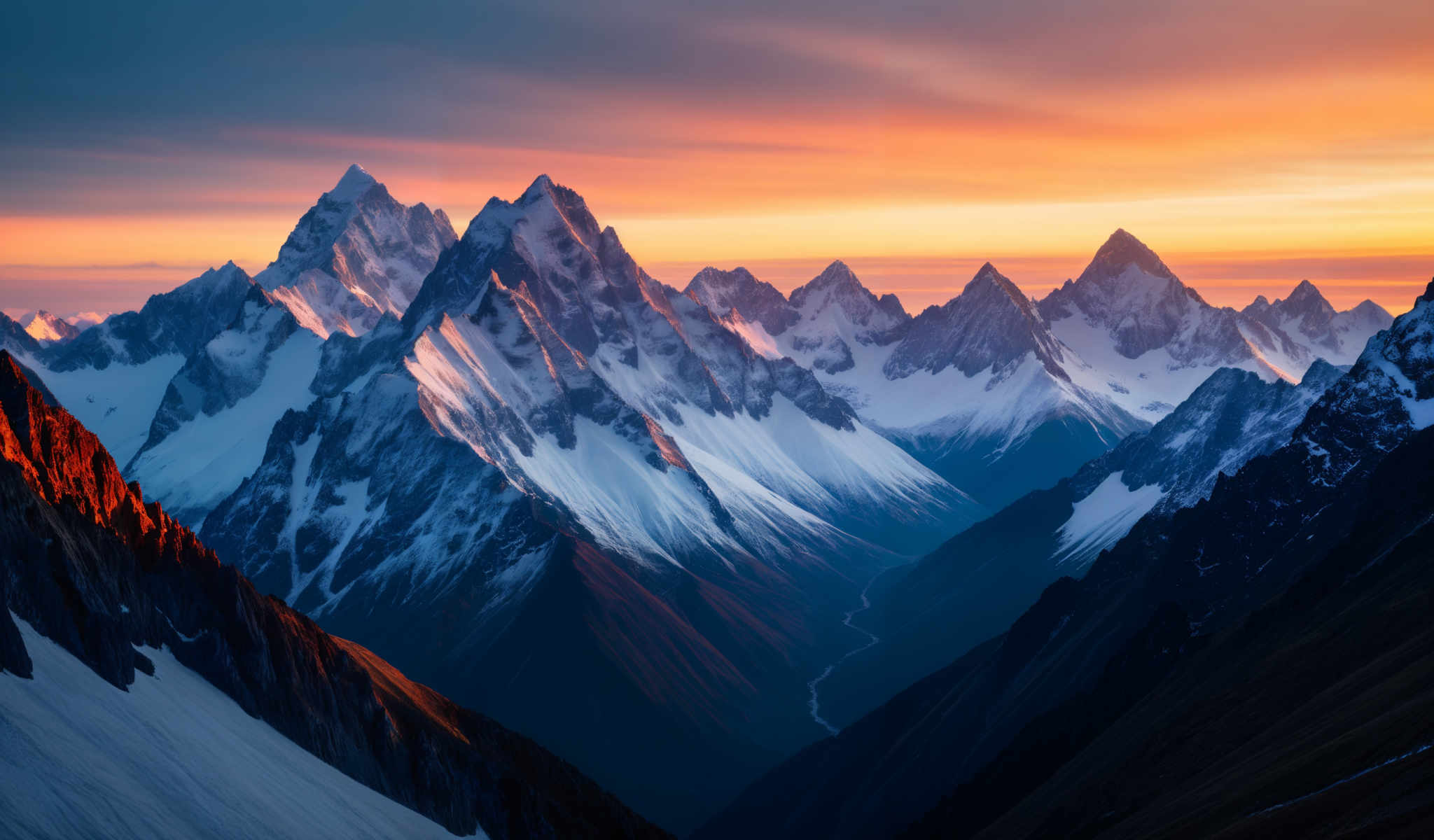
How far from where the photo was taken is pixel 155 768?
318ft

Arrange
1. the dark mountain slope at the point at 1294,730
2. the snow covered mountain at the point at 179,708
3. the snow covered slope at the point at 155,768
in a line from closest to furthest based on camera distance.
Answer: the snow covered slope at the point at 155,768
the dark mountain slope at the point at 1294,730
the snow covered mountain at the point at 179,708

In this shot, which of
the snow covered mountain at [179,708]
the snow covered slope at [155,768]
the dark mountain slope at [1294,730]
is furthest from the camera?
the snow covered mountain at [179,708]

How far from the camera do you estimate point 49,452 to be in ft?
394

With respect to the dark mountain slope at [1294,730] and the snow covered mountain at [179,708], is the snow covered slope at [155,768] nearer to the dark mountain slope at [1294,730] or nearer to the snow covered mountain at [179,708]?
the snow covered mountain at [179,708]

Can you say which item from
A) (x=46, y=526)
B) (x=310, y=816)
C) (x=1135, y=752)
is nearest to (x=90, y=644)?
(x=46, y=526)

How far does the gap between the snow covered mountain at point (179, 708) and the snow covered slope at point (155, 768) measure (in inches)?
7.4

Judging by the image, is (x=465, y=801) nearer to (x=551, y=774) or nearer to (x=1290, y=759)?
(x=551, y=774)

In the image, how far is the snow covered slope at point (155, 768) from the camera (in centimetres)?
8350

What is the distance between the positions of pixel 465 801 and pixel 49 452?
5711cm

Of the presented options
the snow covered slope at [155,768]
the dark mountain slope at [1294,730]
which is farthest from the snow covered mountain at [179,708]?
the dark mountain slope at [1294,730]

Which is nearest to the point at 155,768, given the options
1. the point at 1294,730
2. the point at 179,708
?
the point at 179,708

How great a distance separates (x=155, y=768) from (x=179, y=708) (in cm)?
1531

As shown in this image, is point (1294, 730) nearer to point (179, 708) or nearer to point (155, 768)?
point (155, 768)

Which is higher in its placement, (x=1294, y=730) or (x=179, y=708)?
(x=179, y=708)
